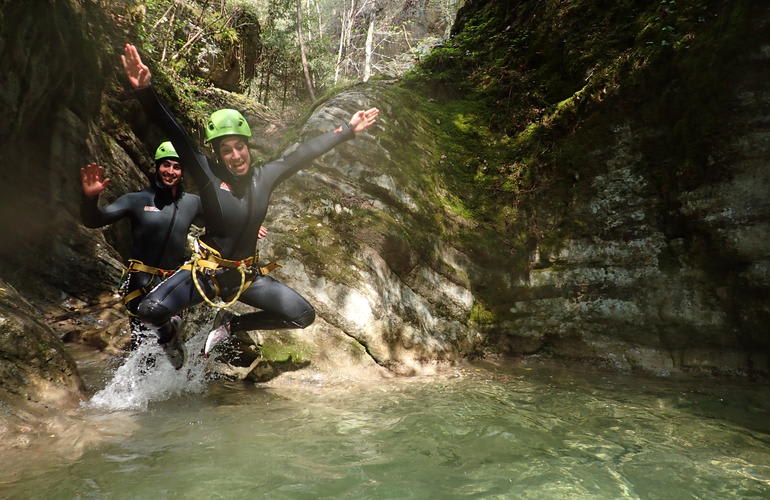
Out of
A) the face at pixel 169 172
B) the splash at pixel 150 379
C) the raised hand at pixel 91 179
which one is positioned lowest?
the splash at pixel 150 379

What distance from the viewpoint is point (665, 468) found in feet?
8.86

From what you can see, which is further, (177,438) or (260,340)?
(260,340)

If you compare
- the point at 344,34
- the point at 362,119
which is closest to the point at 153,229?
the point at 362,119

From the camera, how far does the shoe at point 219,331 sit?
4.16 metres

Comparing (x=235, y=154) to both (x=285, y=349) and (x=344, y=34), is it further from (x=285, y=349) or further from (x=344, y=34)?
(x=344, y=34)

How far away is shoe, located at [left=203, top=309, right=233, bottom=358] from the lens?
416 centimetres

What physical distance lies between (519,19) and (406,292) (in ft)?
22.8

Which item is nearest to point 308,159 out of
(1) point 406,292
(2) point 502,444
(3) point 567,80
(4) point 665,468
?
(1) point 406,292

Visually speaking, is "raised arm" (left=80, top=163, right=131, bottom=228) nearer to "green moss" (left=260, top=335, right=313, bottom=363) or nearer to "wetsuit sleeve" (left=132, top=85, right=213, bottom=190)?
"wetsuit sleeve" (left=132, top=85, right=213, bottom=190)

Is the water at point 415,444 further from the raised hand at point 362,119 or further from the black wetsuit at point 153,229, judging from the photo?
the raised hand at point 362,119

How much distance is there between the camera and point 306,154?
14.0 feet

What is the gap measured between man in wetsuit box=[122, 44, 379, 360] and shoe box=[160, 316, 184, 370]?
0.17 ft

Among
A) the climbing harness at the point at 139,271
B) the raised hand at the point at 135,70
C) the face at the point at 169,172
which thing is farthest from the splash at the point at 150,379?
the raised hand at the point at 135,70

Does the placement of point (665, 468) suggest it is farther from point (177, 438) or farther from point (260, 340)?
point (260, 340)
